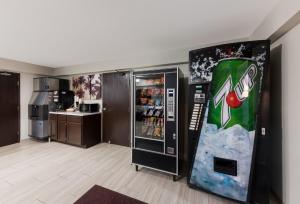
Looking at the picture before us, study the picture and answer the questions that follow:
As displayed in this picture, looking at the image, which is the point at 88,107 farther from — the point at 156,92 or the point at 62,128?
the point at 156,92

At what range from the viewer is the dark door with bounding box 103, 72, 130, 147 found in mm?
4141

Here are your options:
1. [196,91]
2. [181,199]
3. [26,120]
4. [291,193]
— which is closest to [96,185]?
[181,199]

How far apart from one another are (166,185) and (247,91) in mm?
1797

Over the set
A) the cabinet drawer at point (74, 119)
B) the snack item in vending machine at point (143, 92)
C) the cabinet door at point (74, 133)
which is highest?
the snack item in vending machine at point (143, 92)

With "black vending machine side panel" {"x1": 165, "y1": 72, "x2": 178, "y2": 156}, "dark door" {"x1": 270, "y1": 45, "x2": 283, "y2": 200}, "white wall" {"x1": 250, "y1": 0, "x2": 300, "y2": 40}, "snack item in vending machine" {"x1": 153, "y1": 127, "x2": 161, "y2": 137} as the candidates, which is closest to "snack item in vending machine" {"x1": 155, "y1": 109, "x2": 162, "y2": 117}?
"snack item in vending machine" {"x1": 153, "y1": 127, "x2": 161, "y2": 137}

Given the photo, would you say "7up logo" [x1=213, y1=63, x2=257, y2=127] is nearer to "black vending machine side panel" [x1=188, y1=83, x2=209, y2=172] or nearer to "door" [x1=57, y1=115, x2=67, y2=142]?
"black vending machine side panel" [x1=188, y1=83, x2=209, y2=172]

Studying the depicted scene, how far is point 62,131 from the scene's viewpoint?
4.32m

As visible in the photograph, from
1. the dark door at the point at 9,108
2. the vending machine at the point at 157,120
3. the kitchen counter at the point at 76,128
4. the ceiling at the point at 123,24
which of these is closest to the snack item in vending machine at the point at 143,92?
the vending machine at the point at 157,120

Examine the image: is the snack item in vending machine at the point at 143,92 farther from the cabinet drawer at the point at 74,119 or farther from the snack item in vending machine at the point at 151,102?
the cabinet drawer at the point at 74,119

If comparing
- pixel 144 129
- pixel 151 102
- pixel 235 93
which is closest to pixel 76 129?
pixel 144 129

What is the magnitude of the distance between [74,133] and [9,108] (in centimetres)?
213

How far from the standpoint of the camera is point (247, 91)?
6.35ft

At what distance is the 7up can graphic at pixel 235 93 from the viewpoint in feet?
6.28

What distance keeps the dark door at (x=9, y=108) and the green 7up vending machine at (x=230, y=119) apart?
5.04 meters
